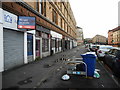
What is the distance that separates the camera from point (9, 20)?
21.5 feet

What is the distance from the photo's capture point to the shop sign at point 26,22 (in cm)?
739

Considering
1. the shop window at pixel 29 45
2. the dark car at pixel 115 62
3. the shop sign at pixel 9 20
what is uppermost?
the shop sign at pixel 9 20

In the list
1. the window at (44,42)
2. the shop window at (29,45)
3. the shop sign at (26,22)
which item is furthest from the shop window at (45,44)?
the shop sign at (26,22)

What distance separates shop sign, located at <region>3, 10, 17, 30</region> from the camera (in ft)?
20.3

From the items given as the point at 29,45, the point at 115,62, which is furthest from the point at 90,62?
the point at 29,45

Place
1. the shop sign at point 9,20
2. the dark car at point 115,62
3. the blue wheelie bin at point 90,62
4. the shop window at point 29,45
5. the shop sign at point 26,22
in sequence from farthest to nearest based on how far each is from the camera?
the shop window at point 29,45, the shop sign at point 26,22, the shop sign at point 9,20, the dark car at point 115,62, the blue wheelie bin at point 90,62

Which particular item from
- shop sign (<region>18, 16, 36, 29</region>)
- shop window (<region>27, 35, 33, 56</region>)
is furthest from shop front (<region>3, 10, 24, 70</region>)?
shop window (<region>27, 35, 33, 56</region>)

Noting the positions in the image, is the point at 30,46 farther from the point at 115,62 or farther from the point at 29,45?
the point at 115,62

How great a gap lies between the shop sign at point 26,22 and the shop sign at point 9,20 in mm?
370

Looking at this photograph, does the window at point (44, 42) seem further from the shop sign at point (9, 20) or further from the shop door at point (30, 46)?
the shop sign at point (9, 20)

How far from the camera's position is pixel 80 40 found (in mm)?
95000

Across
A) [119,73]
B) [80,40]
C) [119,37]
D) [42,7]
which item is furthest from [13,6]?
[80,40]

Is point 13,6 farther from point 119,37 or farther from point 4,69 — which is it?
point 119,37

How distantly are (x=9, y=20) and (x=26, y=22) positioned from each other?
1328 mm
